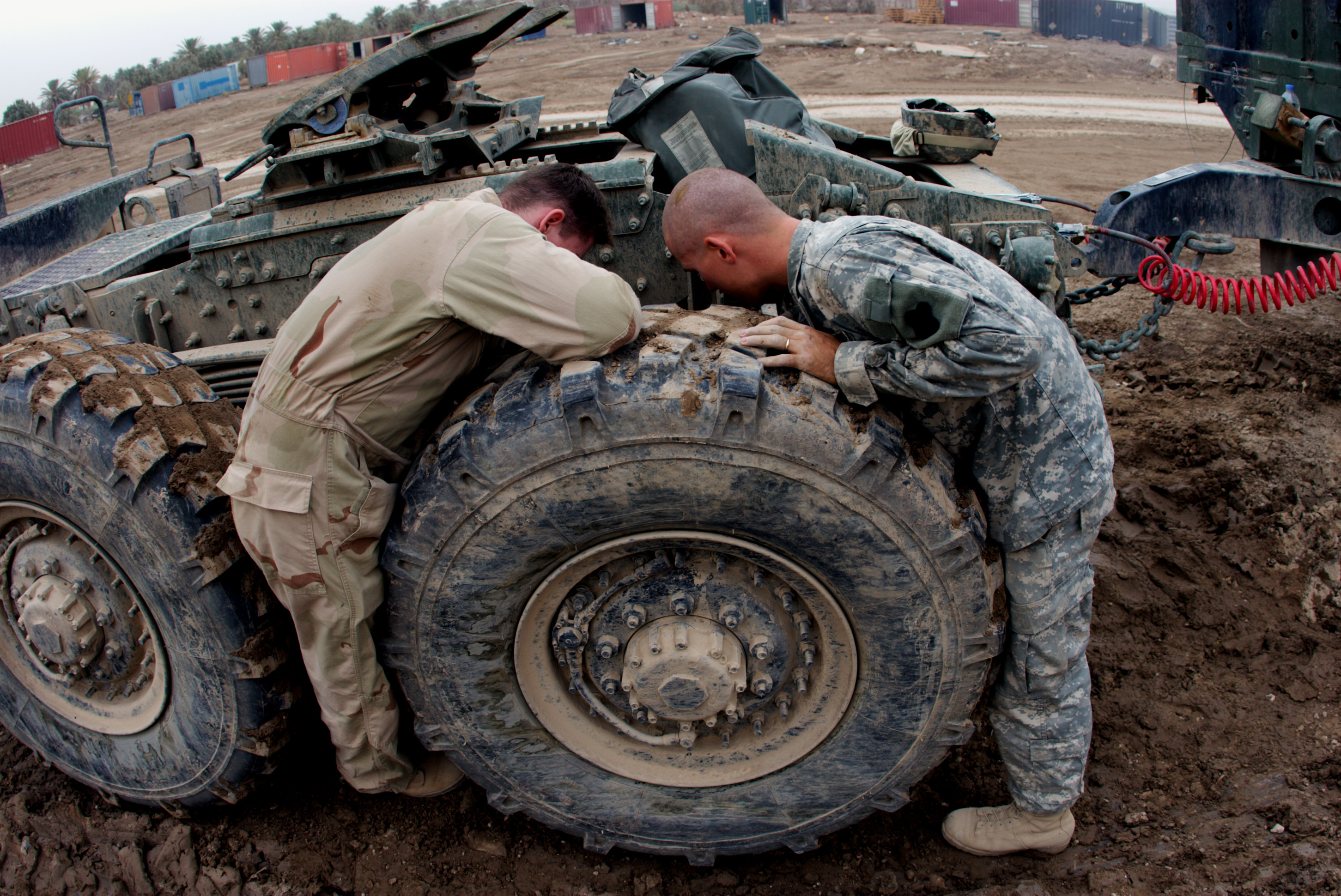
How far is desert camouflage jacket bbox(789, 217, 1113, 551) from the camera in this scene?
2.15m

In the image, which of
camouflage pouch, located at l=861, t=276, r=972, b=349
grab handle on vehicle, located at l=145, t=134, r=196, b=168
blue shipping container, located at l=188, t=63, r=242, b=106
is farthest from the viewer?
blue shipping container, located at l=188, t=63, r=242, b=106

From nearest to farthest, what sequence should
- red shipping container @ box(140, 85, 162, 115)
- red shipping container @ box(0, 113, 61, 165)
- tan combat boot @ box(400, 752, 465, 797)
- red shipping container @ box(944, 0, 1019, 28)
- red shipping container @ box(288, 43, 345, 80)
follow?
tan combat boot @ box(400, 752, 465, 797) < red shipping container @ box(0, 113, 61, 165) < red shipping container @ box(140, 85, 162, 115) < red shipping container @ box(288, 43, 345, 80) < red shipping container @ box(944, 0, 1019, 28)

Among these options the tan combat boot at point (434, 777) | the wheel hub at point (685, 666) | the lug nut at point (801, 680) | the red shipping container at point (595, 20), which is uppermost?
the red shipping container at point (595, 20)

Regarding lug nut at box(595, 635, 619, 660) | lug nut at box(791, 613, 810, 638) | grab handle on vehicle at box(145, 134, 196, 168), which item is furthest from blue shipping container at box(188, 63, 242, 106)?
lug nut at box(791, 613, 810, 638)

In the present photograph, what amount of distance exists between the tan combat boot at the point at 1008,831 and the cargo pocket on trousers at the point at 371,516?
1.87m

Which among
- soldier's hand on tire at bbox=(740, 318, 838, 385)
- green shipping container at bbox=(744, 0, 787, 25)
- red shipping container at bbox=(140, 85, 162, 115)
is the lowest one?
soldier's hand on tire at bbox=(740, 318, 838, 385)

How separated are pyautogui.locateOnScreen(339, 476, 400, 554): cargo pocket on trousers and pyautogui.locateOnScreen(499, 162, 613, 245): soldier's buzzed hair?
0.81 meters

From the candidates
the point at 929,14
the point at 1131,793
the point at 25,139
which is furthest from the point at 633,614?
the point at 929,14

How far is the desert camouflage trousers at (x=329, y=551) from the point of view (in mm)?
2332

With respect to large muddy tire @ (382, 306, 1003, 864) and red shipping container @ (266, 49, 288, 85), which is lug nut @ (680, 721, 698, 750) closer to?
large muddy tire @ (382, 306, 1003, 864)

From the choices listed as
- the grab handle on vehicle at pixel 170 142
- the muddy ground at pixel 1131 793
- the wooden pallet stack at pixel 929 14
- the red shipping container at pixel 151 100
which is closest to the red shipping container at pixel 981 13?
the wooden pallet stack at pixel 929 14

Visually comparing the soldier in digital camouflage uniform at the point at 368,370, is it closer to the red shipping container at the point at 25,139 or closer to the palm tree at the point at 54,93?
the red shipping container at the point at 25,139

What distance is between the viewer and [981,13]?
29.3m

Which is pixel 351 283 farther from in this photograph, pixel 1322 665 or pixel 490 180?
pixel 1322 665
